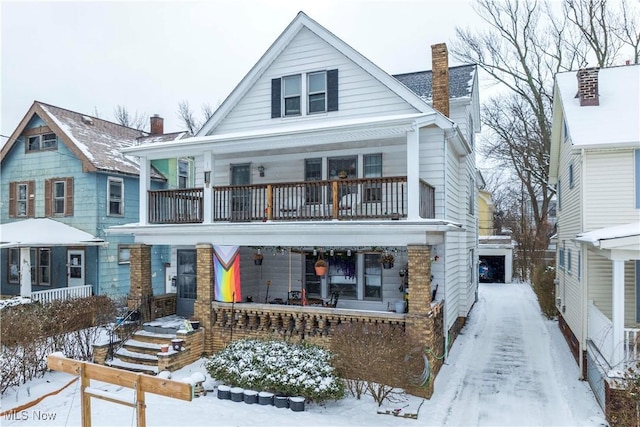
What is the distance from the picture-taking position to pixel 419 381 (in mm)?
9266

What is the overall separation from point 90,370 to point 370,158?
28.7 feet

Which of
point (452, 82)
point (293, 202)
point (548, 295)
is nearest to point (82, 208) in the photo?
point (293, 202)

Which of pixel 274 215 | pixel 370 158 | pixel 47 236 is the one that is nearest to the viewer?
pixel 274 215

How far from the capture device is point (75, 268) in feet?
60.4

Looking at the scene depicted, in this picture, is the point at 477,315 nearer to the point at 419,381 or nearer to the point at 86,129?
the point at 419,381

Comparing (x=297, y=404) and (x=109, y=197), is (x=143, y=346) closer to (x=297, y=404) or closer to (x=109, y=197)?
(x=297, y=404)

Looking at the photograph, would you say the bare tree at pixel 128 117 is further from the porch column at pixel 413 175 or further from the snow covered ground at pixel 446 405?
the porch column at pixel 413 175

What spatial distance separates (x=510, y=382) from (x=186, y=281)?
9.81 meters

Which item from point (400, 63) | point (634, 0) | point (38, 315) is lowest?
point (38, 315)

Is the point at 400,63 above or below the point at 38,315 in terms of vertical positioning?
above

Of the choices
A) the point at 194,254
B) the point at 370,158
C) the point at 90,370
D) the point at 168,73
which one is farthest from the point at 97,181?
the point at 168,73

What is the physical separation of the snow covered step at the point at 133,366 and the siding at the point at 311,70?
7.49 meters

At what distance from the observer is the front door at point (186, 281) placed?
14.2m

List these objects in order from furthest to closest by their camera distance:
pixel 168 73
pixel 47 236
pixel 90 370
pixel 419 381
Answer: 1. pixel 168 73
2. pixel 47 236
3. pixel 419 381
4. pixel 90 370
